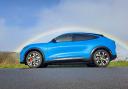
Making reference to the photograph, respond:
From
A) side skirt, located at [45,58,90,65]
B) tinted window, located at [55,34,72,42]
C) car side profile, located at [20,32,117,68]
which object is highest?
tinted window, located at [55,34,72,42]

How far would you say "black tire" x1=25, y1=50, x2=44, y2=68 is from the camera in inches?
666

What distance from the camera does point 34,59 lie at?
17.1m

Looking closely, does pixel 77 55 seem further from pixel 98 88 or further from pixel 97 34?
pixel 98 88

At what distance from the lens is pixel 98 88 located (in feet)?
29.5

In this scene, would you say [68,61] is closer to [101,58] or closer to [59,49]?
[59,49]

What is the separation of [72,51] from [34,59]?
1516 mm

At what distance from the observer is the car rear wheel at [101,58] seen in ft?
55.1

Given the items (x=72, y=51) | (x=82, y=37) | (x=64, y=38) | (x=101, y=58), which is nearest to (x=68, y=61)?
(x=72, y=51)

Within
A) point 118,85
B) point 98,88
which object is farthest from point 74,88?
point 118,85

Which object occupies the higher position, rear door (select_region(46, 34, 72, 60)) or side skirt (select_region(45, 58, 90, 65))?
rear door (select_region(46, 34, 72, 60))

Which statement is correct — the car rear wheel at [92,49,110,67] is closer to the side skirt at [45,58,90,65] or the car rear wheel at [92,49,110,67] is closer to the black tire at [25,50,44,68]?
the side skirt at [45,58,90,65]

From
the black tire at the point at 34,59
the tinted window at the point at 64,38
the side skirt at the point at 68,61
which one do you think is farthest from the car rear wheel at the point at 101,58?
the black tire at the point at 34,59

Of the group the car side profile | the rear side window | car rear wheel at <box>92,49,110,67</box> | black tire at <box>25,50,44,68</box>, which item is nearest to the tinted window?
the car side profile

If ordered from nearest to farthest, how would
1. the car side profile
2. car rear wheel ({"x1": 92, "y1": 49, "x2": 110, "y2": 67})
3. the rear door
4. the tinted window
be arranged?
car rear wheel ({"x1": 92, "y1": 49, "x2": 110, "y2": 67}) < the car side profile < the rear door < the tinted window
